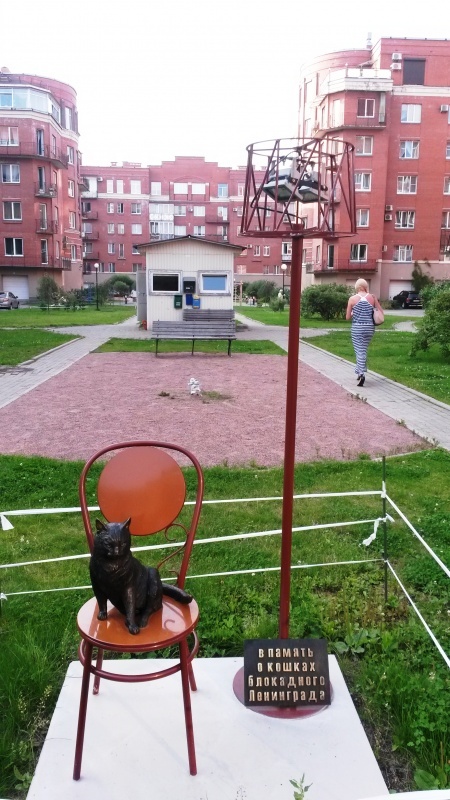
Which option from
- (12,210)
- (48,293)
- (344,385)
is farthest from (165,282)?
(12,210)

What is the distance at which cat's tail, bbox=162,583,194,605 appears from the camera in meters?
2.54

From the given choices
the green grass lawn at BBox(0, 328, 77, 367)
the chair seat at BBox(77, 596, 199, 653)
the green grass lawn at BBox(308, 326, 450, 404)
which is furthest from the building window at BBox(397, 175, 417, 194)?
the chair seat at BBox(77, 596, 199, 653)

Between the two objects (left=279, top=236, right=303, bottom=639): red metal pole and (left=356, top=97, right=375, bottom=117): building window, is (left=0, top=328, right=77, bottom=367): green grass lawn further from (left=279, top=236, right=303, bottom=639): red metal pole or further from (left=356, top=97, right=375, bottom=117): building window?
(left=356, top=97, right=375, bottom=117): building window

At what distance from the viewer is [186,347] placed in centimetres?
1819

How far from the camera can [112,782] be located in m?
2.31

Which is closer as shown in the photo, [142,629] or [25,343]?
[142,629]

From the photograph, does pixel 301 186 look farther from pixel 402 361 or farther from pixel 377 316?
pixel 402 361

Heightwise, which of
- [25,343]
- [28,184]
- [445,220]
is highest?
[28,184]

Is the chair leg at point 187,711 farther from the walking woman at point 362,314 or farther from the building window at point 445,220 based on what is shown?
the building window at point 445,220

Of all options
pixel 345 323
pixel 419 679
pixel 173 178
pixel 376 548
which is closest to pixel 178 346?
pixel 345 323

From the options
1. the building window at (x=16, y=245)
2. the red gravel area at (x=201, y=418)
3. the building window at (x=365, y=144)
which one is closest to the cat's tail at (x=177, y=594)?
the red gravel area at (x=201, y=418)

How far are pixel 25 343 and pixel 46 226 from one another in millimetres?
35147

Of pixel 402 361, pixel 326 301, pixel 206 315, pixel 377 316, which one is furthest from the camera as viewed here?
pixel 326 301

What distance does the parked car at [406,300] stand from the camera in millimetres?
44188
